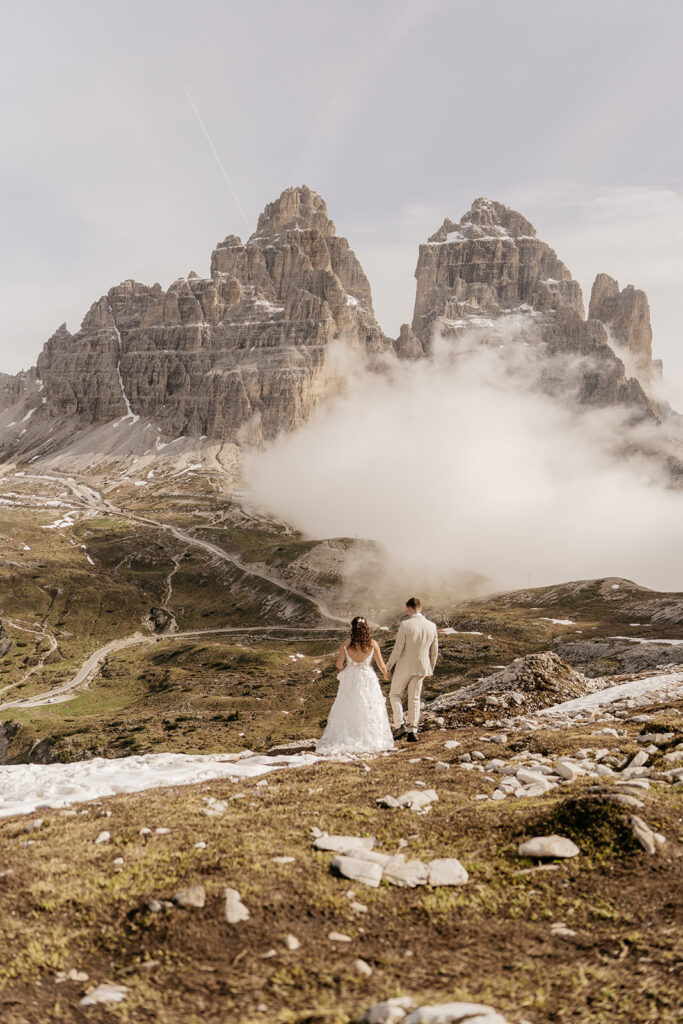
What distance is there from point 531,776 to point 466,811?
3047 millimetres

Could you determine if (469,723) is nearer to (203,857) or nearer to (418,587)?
(203,857)

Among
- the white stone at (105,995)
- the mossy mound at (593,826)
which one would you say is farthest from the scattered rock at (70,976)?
the mossy mound at (593,826)

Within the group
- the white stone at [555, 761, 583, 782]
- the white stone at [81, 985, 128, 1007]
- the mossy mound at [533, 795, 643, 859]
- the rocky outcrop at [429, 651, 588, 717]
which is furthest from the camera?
the rocky outcrop at [429, 651, 588, 717]

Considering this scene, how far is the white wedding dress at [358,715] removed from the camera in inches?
854

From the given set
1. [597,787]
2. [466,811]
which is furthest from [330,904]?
[597,787]

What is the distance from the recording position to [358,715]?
21.9m

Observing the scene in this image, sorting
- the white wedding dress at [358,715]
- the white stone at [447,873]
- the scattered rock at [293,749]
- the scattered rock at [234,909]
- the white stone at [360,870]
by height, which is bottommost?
the scattered rock at [293,749]

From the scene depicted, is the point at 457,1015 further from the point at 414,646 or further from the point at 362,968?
the point at 414,646

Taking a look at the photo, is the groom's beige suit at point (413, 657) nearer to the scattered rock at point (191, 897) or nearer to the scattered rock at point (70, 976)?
the scattered rock at point (191, 897)

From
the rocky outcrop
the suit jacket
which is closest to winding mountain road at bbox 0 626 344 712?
the rocky outcrop

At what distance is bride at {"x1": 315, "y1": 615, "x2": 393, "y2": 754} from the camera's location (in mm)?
21734

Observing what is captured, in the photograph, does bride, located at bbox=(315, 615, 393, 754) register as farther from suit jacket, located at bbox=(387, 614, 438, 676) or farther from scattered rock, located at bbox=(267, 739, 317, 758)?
scattered rock, located at bbox=(267, 739, 317, 758)

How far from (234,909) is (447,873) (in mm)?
3210

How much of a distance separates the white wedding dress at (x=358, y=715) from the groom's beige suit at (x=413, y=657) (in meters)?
1.04
